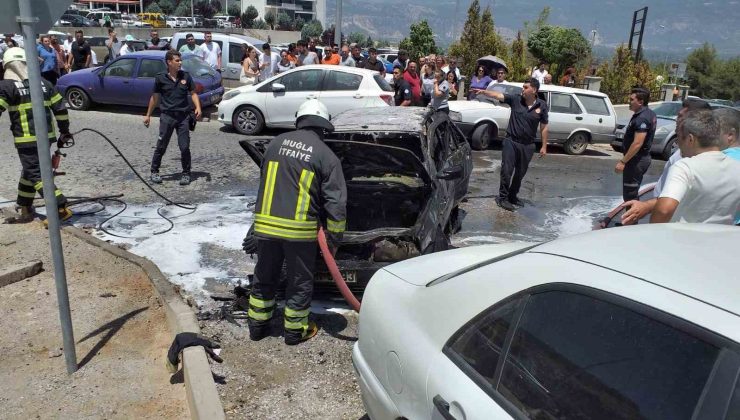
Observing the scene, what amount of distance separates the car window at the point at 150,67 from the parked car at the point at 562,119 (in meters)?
6.67

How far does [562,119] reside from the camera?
41.7 ft

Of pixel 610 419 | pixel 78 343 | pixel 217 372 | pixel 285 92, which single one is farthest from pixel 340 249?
pixel 285 92

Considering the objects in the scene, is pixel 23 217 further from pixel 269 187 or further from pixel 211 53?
pixel 211 53

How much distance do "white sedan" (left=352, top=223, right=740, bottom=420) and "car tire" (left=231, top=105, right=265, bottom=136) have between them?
10191 millimetres

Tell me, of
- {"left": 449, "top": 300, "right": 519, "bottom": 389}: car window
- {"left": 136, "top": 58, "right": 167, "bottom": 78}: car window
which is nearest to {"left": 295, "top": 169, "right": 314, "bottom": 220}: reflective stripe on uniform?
{"left": 449, "top": 300, "right": 519, "bottom": 389}: car window

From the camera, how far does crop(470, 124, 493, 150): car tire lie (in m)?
12.6

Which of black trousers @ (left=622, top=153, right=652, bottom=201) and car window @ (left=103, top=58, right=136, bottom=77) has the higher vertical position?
car window @ (left=103, top=58, right=136, bottom=77)

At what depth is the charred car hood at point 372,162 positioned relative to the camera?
19.0ft

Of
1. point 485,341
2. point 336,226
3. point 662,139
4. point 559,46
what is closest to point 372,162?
point 336,226

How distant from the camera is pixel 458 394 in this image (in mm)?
2100

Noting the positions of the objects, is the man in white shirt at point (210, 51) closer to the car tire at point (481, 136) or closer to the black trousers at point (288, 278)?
the car tire at point (481, 136)

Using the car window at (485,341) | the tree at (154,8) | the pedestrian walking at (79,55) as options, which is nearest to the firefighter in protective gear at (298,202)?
the car window at (485,341)

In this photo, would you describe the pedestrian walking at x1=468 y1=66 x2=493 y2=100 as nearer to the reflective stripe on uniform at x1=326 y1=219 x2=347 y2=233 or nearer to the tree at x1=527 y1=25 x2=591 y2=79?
the reflective stripe on uniform at x1=326 y1=219 x2=347 y2=233

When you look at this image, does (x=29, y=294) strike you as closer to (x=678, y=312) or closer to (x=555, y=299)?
(x=555, y=299)
